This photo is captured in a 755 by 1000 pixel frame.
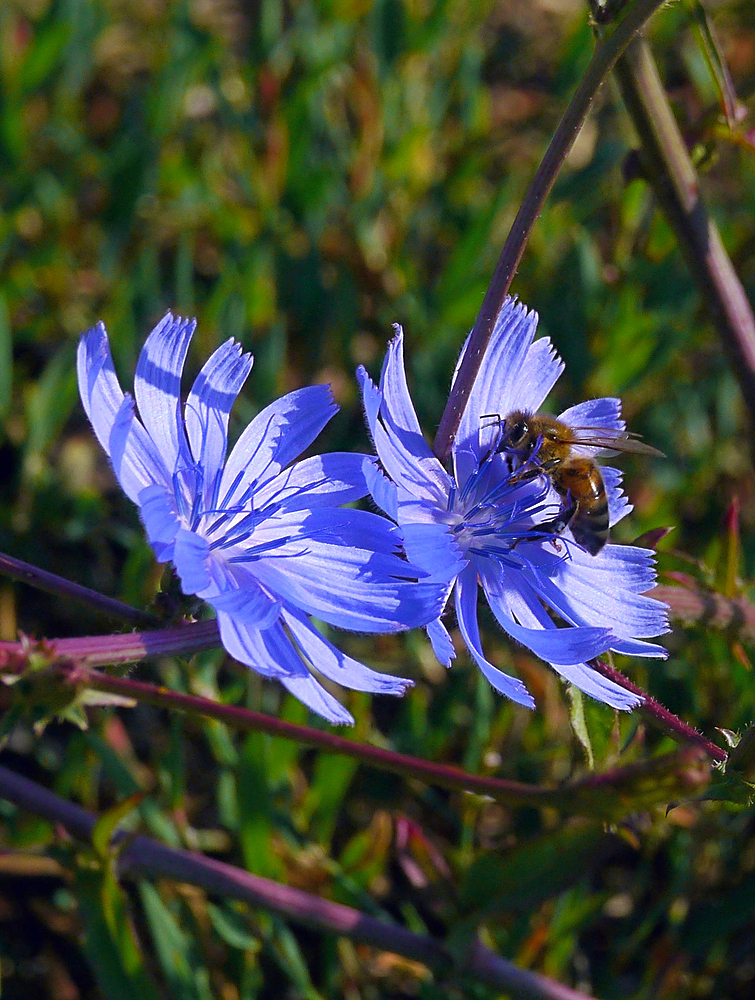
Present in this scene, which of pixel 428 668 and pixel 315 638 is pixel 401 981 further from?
pixel 315 638

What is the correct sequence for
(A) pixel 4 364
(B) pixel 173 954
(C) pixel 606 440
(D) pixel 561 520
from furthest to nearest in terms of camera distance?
1. (A) pixel 4 364
2. (B) pixel 173 954
3. (C) pixel 606 440
4. (D) pixel 561 520

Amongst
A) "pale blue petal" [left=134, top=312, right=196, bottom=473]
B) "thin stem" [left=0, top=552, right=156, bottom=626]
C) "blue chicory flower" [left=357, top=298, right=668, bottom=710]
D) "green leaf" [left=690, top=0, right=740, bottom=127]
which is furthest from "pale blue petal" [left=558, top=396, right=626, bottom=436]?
"thin stem" [left=0, top=552, right=156, bottom=626]

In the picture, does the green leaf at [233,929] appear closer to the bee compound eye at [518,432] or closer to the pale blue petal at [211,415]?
the pale blue petal at [211,415]

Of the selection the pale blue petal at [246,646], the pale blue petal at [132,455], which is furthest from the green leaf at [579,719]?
the pale blue petal at [132,455]

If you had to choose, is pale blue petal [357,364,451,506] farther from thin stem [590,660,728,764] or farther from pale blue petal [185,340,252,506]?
thin stem [590,660,728,764]

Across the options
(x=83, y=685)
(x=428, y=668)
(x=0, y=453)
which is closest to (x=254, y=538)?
(x=83, y=685)

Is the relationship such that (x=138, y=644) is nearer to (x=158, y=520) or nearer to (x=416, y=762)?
(x=158, y=520)

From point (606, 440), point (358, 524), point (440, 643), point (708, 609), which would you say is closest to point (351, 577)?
point (358, 524)

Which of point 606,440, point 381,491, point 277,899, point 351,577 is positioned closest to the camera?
point 381,491
